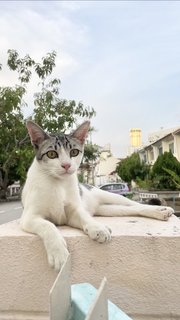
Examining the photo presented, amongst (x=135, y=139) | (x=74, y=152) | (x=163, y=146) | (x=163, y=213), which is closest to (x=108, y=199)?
(x=163, y=213)

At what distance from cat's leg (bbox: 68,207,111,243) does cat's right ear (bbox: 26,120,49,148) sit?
37 centimetres

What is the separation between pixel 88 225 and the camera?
1620 mm

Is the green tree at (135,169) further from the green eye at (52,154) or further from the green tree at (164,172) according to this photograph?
the green eye at (52,154)

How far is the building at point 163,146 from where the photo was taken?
2470 cm

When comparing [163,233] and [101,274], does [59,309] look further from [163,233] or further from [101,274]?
[163,233]

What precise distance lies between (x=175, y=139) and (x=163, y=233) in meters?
23.9

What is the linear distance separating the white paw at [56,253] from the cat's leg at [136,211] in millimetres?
678

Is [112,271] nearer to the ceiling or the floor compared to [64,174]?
A: nearer to the floor

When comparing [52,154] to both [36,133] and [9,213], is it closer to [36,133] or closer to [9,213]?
[36,133]

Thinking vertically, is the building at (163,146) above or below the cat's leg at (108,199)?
above

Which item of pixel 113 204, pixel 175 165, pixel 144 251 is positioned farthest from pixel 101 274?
pixel 175 165

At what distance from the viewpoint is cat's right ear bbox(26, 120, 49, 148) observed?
1.85 m

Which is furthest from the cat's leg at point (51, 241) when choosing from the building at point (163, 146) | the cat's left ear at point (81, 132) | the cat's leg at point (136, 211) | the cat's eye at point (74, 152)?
the building at point (163, 146)

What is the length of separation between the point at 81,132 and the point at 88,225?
518mm
